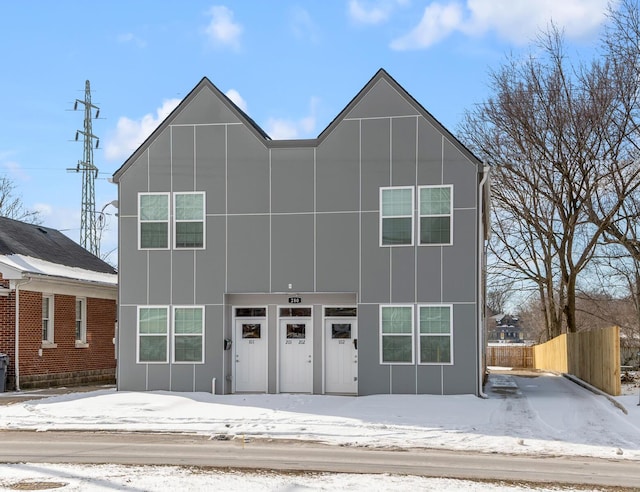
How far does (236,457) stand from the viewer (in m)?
13.2

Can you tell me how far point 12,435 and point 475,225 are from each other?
1247cm

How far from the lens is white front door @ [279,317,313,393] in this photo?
74.7 feet

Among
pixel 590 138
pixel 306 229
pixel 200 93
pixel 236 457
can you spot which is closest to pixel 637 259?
pixel 590 138

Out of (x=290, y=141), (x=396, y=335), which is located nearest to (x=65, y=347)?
(x=290, y=141)

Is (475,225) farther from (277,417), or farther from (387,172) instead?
(277,417)

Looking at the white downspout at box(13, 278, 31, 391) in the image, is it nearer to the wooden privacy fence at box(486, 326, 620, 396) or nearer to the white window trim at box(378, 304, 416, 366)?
the white window trim at box(378, 304, 416, 366)

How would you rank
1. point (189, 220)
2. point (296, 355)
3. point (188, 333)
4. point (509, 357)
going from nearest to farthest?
point (296, 355) < point (188, 333) < point (189, 220) < point (509, 357)

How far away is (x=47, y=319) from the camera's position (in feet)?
90.5

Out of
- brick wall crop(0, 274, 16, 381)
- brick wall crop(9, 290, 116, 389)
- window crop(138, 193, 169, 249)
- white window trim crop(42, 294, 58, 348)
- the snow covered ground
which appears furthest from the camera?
white window trim crop(42, 294, 58, 348)

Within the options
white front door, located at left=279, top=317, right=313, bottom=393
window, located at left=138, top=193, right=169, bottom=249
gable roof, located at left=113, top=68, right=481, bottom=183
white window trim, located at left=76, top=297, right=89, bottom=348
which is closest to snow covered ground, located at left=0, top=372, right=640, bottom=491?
white front door, located at left=279, top=317, right=313, bottom=393

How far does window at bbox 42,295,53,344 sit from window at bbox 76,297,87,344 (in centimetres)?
224

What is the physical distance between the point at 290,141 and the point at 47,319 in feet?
36.0

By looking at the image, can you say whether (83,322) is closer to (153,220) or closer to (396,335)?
(153,220)

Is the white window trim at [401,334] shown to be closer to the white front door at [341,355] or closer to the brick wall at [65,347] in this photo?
the white front door at [341,355]
